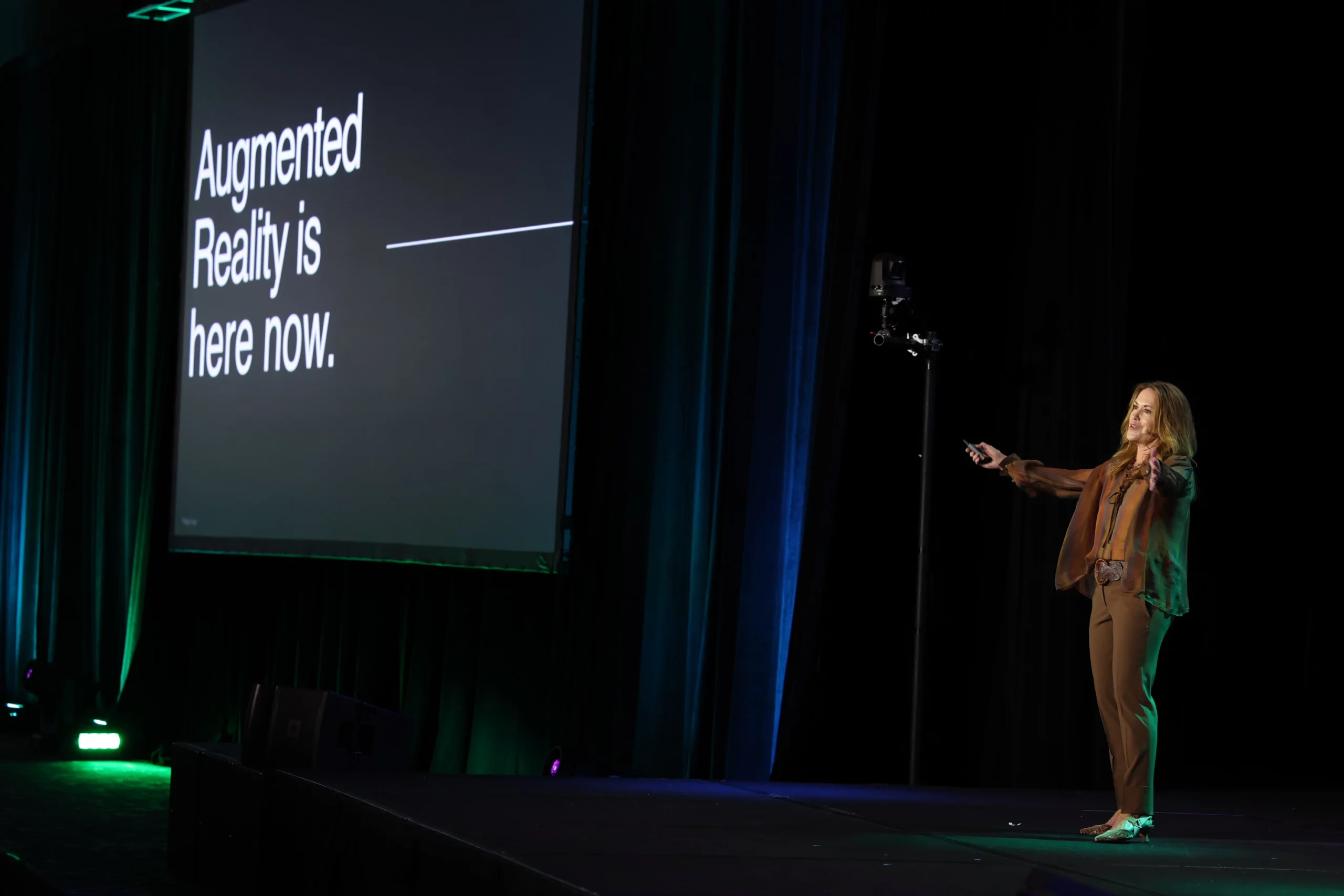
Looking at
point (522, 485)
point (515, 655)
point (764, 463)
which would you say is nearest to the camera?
point (764, 463)

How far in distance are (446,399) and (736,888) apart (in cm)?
310

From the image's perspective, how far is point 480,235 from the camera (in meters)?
5.22

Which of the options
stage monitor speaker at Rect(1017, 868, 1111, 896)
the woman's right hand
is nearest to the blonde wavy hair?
the woman's right hand

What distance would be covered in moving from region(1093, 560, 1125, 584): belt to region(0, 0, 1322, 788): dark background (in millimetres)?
1138

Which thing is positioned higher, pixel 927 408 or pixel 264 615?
pixel 927 408

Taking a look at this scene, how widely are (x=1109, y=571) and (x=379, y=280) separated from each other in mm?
3183

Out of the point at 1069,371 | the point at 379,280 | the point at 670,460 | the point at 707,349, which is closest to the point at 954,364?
the point at 1069,371

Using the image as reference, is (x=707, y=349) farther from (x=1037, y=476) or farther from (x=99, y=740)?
(x=99, y=740)

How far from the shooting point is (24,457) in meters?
7.96

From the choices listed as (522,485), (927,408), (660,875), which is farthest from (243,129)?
(660,875)

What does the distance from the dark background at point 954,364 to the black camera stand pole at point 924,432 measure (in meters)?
0.23

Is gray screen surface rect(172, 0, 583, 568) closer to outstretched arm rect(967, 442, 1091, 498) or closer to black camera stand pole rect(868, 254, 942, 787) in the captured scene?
black camera stand pole rect(868, 254, 942, 787)

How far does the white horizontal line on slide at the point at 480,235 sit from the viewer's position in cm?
498

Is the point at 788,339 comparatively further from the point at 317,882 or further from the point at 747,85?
the point at 317,882
